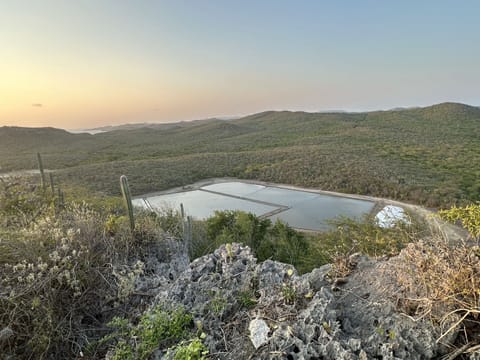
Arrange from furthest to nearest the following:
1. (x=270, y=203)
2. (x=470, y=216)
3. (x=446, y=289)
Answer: (x=270, y=203)
(x=470, y=216)
(x=446, y=289)

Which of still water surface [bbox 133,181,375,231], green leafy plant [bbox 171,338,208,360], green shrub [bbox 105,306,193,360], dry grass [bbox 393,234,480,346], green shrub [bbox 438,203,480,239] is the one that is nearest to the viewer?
dry grass [bbox 393,234,480,346]

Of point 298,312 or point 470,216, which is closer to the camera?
point 298,312

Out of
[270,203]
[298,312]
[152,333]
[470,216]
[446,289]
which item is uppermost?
[470,216]

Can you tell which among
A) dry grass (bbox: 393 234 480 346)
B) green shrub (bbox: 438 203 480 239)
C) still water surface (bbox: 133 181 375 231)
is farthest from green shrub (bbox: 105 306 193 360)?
still water surface (bbox: 133 181 375 231)

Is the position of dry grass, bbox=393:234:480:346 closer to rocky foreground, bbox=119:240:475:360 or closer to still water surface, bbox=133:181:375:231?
rocky foreground, bbox=119:240:475:360

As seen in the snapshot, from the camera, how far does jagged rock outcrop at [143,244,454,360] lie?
165 centimetres

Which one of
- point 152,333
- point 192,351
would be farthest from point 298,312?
point 152,333

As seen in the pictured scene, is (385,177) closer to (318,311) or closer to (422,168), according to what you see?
(422,168)

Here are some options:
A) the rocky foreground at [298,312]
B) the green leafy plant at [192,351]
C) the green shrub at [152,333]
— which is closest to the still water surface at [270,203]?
the rocky foreground at [298,312]

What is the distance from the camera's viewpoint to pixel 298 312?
194 centimetres

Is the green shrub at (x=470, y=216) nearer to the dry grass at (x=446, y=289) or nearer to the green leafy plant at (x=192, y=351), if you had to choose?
the dry grass at (x=446, y=289)

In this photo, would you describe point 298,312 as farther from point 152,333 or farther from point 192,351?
point 152,333

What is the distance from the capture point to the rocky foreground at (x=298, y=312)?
1.65 meters

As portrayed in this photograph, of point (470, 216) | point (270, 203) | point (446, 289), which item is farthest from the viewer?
point (270, 203)
